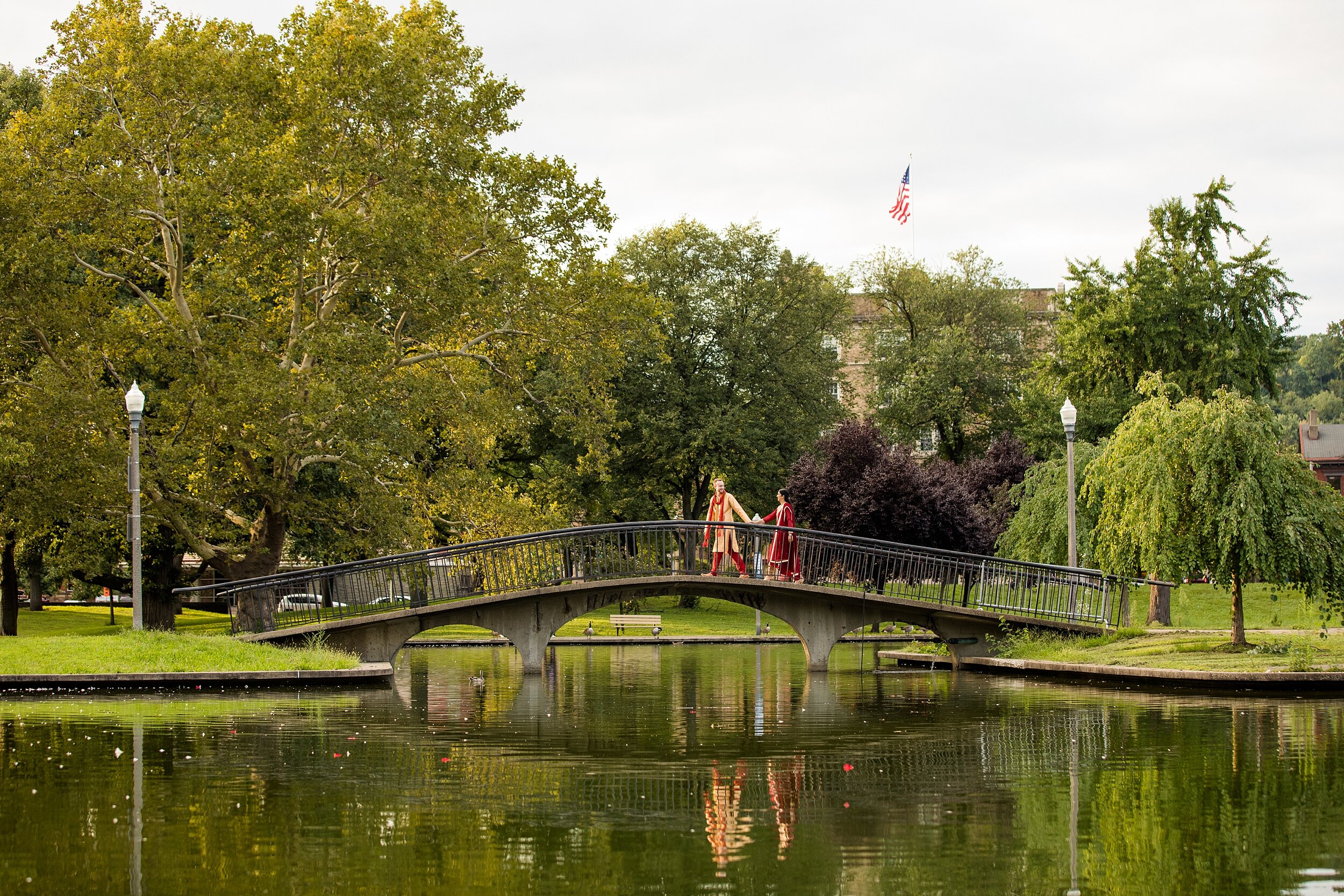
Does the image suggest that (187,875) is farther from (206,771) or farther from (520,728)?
(520,728)

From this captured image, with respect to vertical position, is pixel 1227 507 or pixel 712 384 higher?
pixel 712 384

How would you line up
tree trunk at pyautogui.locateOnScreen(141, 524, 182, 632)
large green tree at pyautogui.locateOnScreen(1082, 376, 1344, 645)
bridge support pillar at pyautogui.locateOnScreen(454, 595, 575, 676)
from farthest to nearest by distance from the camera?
tree trunk at pyautogui.locateOnScreen(141, 524, 182, 632)
bridge support pillar at pyautogui.locateOnScreen(454, 595, 575, 676)
large green tree at pyautogui.locateOnScreen(1082, 376, 1344, 645)

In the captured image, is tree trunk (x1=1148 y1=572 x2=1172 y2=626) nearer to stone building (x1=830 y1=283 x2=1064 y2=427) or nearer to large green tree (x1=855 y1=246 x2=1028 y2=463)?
large green tree (x1=855 y1=246 x2=1028 y2=463)

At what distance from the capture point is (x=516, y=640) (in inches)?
1085

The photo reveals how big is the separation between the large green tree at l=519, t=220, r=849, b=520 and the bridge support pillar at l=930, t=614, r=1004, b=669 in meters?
24.3

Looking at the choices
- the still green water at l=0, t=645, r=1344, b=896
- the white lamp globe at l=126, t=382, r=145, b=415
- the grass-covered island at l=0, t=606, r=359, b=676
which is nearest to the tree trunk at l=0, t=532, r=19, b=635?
the grass-covered island at l=0, t=606, r=359, b=676

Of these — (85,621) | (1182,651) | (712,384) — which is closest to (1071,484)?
(1182,651)

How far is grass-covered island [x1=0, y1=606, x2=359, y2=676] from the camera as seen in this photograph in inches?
855

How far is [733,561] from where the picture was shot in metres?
28.1

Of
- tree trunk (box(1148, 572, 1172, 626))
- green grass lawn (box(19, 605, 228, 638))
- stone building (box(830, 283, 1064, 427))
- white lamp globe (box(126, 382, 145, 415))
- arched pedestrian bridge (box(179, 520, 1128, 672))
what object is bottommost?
green grass lawn (box(19, 605, 228, 638))

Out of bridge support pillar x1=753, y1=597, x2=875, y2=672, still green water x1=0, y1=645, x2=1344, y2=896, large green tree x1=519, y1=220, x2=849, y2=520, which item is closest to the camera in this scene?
still green water x1=0, y1=645, x2=1344, y2=896

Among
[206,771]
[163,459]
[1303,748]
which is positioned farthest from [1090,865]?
[163,459]

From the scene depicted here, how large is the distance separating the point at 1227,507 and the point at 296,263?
1836 cm

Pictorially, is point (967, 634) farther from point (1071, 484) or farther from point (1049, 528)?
point (1049, 528)
